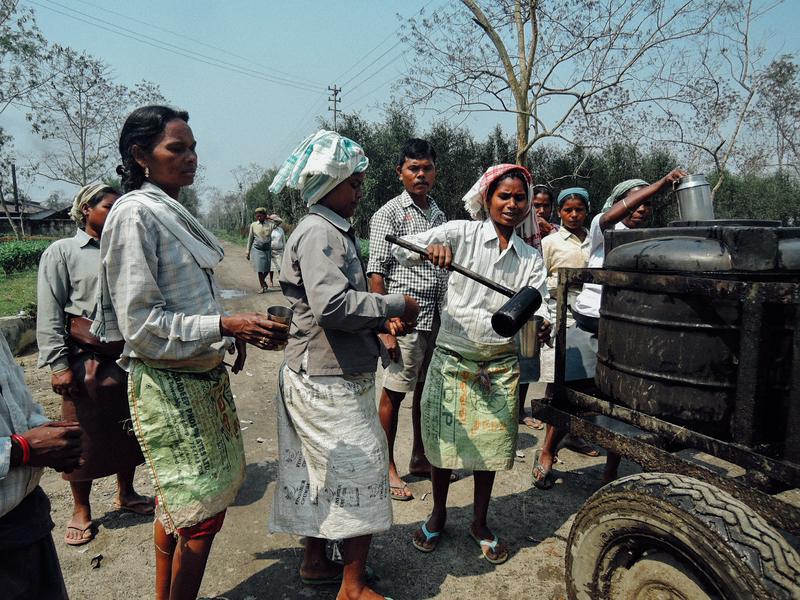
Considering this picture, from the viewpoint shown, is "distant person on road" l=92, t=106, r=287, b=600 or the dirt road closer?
"distant person on road" l=92, t=106, r=287, b=600

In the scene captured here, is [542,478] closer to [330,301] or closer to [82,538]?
[330,301]

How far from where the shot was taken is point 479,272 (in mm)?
3010

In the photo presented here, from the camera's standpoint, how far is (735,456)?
67.7 inches

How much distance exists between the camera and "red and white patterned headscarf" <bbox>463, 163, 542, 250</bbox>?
116 inches

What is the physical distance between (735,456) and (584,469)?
8.46ft

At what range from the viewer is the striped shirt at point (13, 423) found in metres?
1.52

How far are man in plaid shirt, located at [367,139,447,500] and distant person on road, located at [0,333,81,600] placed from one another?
2.22 meters

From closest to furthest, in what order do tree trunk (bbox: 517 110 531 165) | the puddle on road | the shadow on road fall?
the shadow on road < tree trunk (bbox: 517 110 531 165) < the puddle on road

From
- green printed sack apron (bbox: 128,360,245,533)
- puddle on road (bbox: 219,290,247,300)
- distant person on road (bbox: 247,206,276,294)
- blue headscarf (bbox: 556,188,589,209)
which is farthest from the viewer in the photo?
distant person on road (bbox: 247,206,276,294)

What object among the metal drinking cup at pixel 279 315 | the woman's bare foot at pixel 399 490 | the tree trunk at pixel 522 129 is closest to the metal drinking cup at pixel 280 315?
the metal drinking cup at pixel 279 315

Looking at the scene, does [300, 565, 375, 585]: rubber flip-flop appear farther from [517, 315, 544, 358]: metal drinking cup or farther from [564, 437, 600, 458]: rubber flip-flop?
[564, 437, 600, 458]: rubber flip-flop

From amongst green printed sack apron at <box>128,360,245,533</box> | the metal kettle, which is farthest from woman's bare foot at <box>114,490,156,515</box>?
the metal kettle

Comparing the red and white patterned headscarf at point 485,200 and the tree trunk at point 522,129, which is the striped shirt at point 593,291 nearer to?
the red and white patterned headscarf at point 485,200

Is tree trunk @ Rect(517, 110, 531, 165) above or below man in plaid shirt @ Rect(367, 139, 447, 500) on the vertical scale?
above
